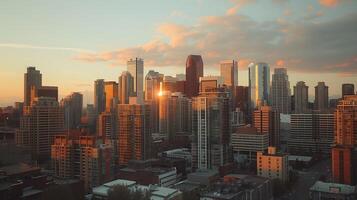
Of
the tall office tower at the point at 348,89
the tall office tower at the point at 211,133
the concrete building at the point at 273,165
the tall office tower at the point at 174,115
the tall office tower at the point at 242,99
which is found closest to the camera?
the concrete building at the point at 273,165

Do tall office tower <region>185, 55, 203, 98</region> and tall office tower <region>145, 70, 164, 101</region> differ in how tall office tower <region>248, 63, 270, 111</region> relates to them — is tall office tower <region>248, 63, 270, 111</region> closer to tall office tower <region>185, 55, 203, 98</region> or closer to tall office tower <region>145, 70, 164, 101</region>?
tall office tower <region>185, 55, 203, 98</region>

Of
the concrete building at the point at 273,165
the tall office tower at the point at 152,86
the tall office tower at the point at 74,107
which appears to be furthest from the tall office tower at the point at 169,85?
the concrete building at the point at 273,165

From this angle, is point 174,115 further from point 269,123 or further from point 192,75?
point 192,75

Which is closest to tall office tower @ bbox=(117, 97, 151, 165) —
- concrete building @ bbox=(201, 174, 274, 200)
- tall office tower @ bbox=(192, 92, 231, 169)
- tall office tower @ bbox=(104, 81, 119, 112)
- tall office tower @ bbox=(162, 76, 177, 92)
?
tall office tower @ bbox=(192, 92, 231, 169)

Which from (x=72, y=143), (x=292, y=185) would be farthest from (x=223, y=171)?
(x=72, y=143)

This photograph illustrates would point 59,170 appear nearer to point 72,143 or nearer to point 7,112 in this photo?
point 72,143

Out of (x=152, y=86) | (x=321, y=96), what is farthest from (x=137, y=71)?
(x=321, y=96)

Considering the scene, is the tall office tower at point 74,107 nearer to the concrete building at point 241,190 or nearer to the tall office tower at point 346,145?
the concrete building at point 241,190
